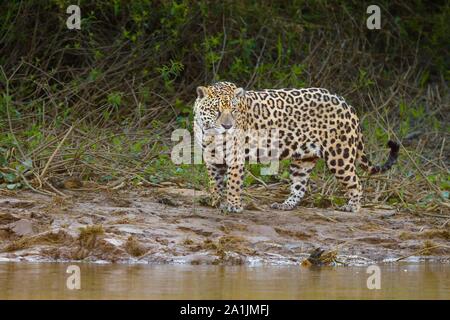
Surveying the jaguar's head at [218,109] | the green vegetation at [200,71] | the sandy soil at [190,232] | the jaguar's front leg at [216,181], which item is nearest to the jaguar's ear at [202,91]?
the jaguar's head at [218,109]

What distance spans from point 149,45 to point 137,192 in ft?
11.6

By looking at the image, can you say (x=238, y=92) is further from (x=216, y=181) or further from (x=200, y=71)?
(x=200, y=71)

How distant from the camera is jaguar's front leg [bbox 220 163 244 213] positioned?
34.1 feet

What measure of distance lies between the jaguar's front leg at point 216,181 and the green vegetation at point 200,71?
2.39ft

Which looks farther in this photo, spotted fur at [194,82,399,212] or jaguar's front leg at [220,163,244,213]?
spotted fur at [194,82,399,212]

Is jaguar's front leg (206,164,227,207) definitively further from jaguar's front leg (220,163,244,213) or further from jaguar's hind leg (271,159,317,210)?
jaguar's hind leg (271,159,317,210)

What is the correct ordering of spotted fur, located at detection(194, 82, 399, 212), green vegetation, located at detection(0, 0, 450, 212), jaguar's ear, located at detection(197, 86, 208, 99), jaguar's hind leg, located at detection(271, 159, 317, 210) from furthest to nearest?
green vegetation, located at detection(0, 0, 450, 212), jaguar's hind leg, located at detection(271, 159, 317, 210), spotted fur, located at detection(194, 82, 399, 212), jaguar's ear, located at detection(197, 86, 208, 99)

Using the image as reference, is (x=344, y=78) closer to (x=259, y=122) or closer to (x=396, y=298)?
(x=259, y=122)

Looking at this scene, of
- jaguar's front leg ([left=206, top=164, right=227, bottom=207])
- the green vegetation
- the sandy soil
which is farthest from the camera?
the green vegetation

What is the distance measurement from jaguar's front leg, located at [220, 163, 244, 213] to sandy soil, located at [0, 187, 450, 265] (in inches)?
4.7

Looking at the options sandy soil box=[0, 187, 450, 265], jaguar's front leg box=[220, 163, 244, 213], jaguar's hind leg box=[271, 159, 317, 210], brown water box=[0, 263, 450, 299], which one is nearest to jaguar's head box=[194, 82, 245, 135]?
jaguar's front leg box=[220, 163, 244, 213]

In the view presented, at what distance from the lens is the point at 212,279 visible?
820cm

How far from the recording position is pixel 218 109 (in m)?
10.4

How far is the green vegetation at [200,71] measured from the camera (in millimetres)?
11961
